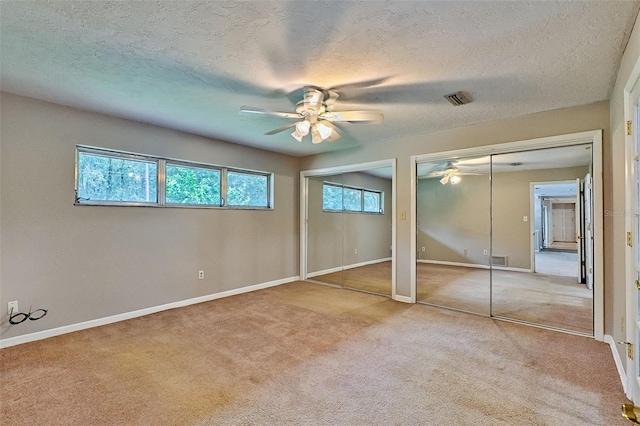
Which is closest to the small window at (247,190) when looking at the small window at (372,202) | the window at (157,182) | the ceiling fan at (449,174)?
the window at (157,182)

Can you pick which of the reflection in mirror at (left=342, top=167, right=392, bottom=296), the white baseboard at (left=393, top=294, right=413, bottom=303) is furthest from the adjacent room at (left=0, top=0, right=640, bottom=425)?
the reflection in mirror at (left=342, top=167, right=392, bottom=296)

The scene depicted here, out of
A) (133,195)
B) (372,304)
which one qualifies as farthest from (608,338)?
(133,195)

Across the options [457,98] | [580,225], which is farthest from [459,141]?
[580,225]

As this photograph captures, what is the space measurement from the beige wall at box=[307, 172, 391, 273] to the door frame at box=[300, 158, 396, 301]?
92mm

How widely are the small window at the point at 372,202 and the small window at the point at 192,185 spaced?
2.67m

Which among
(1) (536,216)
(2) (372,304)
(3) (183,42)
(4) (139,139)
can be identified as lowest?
(2) (372,304)

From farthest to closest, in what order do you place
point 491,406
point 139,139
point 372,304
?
point 372,304, point 139,139, point 491,406

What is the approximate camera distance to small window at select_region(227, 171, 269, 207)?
185 inches

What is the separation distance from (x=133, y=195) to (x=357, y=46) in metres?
3.16

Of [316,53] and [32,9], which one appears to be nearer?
[32,9]

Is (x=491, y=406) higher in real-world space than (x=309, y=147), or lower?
lower

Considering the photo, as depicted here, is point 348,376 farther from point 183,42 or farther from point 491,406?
point 183,42

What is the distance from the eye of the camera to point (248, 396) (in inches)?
77.9

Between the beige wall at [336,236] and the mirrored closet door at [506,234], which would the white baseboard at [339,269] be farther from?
the mirrored closet door at [506,234]
